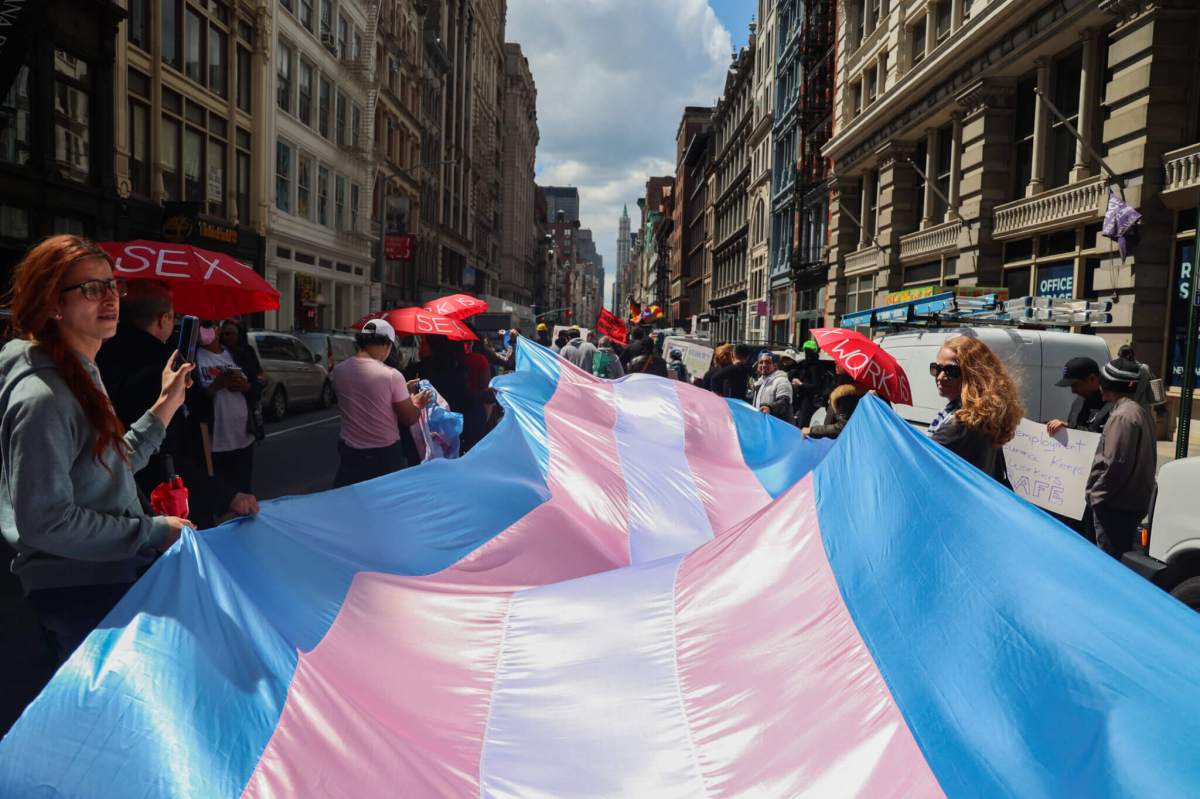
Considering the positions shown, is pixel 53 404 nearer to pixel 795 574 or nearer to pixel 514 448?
pixel 795 574

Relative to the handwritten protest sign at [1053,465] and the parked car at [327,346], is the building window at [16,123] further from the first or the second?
the handwritten protest sign at [1053,465]

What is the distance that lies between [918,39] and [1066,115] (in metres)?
9.39

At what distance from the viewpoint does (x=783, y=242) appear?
48.8 m

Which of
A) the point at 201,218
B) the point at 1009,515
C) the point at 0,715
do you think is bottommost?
the point at 0,715

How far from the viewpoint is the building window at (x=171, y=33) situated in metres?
24.9

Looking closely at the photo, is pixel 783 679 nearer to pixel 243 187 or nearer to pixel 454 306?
pixel 454 306

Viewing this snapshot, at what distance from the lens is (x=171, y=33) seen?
83.1 ft

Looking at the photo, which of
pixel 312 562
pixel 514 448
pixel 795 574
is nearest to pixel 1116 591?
pixel 795 574

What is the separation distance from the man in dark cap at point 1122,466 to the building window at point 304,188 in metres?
32.3

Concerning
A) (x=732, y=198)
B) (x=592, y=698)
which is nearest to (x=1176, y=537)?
(x=592, y=698)

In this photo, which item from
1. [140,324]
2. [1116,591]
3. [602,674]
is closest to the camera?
[1116,591]

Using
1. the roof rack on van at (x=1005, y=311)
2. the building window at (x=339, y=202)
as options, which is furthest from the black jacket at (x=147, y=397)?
the building window at (x=339, y=202)

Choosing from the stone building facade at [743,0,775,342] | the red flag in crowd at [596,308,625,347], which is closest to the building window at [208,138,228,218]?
the red flag in crowd at [596,308,625,347]

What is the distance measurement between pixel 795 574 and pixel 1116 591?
41.1 inches
